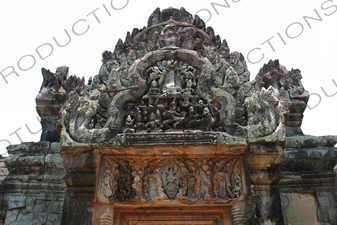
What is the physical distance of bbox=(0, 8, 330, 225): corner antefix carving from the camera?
16.7 ft

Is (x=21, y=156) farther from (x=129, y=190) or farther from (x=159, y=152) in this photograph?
(x=159, y=152)

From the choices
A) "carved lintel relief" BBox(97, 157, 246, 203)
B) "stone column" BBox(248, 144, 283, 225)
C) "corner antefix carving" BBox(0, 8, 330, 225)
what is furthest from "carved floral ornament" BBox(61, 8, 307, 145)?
"carved lintel relief" BBox(97, 157, 246, 203)

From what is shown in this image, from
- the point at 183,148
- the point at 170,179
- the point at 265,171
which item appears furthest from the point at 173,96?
the point at 265,171

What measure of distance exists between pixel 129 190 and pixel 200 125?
149cm

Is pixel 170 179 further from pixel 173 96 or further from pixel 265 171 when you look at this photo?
pixel 265 171

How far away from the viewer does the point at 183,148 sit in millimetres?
5152

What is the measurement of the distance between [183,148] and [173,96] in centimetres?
93

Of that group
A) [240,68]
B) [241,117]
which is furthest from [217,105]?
[240,68]

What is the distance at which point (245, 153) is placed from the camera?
5.20 meters

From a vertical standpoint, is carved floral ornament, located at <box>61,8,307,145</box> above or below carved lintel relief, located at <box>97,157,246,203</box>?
above

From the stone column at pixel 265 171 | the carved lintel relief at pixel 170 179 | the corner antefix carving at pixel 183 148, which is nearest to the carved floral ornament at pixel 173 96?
the corner antefix carving at pixel 183 148

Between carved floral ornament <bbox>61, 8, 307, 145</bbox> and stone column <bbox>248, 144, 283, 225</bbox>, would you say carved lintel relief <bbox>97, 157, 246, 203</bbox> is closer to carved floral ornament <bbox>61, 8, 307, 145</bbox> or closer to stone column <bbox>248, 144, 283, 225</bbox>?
stone column <bbox>248, 144, 283, 225</bbox>

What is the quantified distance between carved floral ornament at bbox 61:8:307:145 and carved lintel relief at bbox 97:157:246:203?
52 cm

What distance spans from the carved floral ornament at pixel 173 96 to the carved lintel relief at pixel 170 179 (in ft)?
1.70
